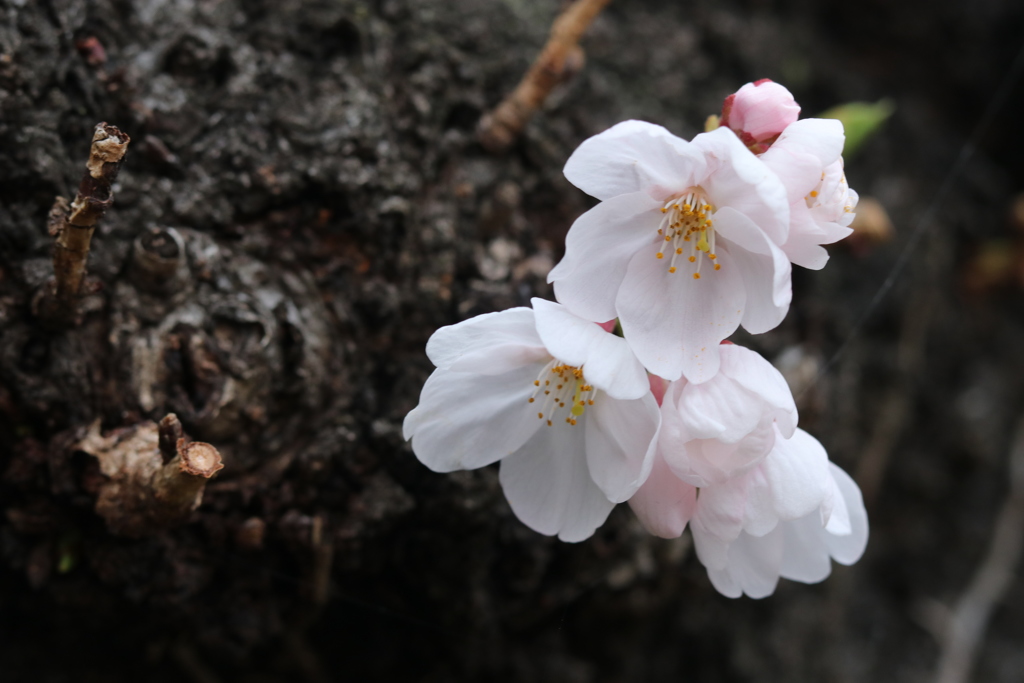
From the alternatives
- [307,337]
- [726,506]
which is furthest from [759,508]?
[307,337]

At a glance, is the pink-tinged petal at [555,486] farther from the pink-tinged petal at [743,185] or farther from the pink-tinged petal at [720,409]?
the pink-tinged petal at [743,185]

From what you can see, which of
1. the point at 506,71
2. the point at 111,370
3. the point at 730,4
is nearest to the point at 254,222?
the point at 111,370

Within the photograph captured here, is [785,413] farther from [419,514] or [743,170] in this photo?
[419,514]

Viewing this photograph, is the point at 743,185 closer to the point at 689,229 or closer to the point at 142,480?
the point at 689,229

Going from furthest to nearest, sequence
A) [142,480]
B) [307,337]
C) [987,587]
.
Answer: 1. [987,587]
2. [307,337]
3. [142,480]

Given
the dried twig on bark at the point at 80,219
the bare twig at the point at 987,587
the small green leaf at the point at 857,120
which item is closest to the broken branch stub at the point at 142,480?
the dried twig on bark at the point at 80,219

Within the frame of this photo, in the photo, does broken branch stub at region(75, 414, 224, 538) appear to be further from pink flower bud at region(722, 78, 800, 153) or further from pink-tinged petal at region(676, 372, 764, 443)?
pink flower bud at region(722, 78, 800, 153)

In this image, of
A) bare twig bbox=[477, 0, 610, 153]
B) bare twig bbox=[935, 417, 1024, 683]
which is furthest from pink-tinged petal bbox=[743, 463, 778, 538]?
bare twig bbox=[935, 417, 1024, 683]
